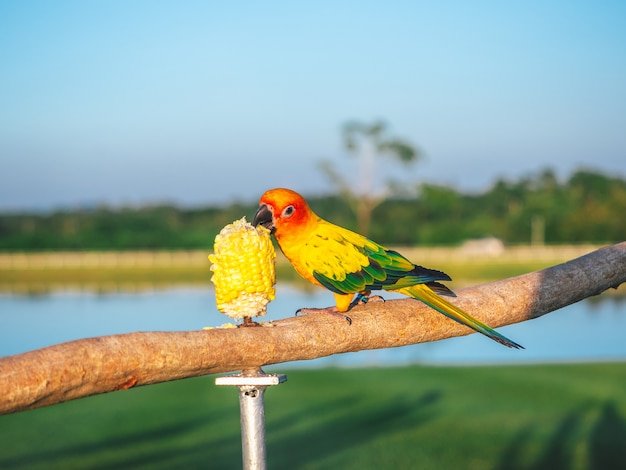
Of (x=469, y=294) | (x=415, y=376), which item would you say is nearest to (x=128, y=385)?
(x=469, y=294)

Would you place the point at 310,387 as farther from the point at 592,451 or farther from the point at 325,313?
the point at 325,313

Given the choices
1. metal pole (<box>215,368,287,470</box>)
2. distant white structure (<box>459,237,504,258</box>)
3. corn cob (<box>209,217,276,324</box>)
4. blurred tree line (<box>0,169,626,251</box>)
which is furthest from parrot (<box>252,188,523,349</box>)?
blurred tree line (<box>0,169,626,251</box>)

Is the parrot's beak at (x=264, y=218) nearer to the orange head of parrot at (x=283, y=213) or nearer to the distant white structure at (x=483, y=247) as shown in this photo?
the orange head of parrot at (x=283, y=213)

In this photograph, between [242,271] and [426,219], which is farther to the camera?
[426,219]

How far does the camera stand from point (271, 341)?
206 centimetres

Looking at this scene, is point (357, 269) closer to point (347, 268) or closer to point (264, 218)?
point (347, 268)

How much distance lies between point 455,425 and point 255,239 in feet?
17.0

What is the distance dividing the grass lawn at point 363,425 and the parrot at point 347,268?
3.62m

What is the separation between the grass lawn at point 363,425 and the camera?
19.5ft

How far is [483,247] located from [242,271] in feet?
82.7

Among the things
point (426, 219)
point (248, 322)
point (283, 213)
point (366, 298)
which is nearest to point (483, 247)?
point (426, 219)

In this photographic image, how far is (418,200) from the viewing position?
31922 millimetres

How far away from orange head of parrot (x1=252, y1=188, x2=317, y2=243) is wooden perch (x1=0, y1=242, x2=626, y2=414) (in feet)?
0.89

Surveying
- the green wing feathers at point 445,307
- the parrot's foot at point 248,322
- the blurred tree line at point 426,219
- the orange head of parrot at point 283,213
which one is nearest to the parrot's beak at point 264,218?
the orange head of parrot at point 283,213
